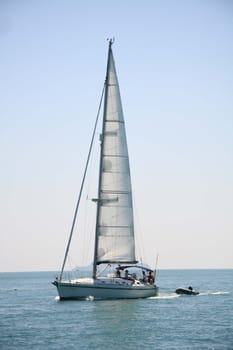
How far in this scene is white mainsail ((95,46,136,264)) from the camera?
5562 cm

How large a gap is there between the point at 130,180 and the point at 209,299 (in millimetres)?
14020

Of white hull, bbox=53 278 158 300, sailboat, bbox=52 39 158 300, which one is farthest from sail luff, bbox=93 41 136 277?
white hull, bbox=53 278 158 300

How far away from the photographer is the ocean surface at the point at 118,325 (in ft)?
112

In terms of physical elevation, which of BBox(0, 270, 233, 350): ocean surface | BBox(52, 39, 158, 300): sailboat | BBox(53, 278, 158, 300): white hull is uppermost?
BBox(52, 39, 158, 300): sailboat

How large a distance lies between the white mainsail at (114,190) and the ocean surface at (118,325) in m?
Result: 4.99

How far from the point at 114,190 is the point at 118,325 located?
1747cm

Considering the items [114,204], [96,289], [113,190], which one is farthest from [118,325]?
[113,190]

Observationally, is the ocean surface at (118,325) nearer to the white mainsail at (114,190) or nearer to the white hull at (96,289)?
the white hull at (96,289)

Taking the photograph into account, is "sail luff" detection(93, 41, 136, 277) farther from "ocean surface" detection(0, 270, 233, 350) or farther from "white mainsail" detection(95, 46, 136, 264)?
"ocean surface" detection(0, 270, 233, 350)

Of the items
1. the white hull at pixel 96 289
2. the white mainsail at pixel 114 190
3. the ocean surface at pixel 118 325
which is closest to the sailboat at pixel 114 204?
the white mainsail at pixel 114 190

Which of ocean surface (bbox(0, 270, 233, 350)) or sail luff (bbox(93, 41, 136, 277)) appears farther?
sail luff (bbox(93, 41, 136, 277))

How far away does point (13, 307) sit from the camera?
55.1 metres

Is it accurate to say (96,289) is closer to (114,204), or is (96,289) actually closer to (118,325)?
(114,204)

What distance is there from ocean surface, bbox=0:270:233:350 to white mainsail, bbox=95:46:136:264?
4.99 metres
